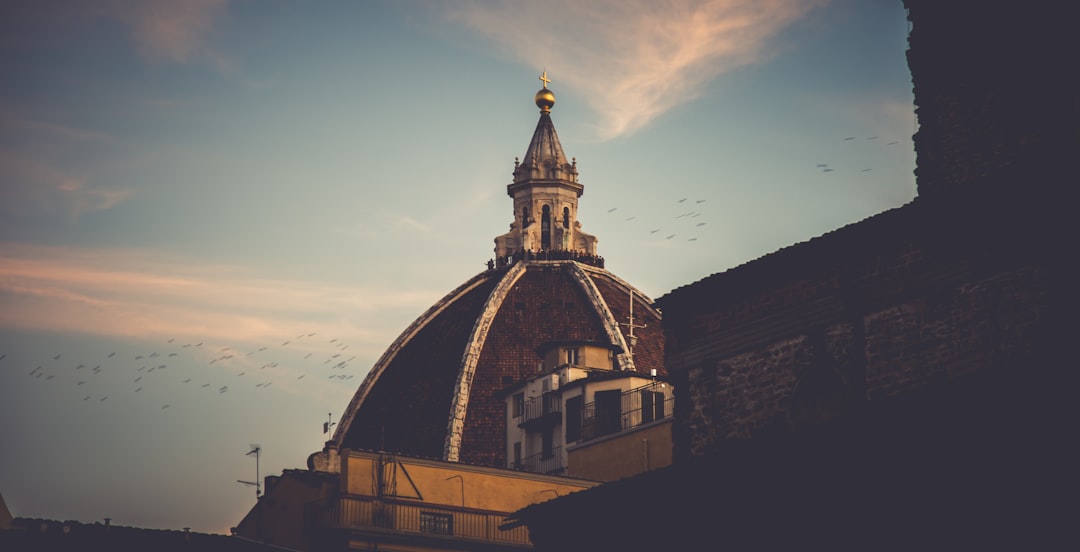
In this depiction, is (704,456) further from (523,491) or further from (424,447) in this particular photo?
(424,447)

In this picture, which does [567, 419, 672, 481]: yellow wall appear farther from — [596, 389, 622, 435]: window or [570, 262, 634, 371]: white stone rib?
[570, 262, 634, 371]: white stone rib

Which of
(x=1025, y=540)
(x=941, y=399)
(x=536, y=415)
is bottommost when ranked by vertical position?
(x=1025, y=540)

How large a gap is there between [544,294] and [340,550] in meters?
48.0

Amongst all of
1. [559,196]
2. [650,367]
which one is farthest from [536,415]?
[559,196]

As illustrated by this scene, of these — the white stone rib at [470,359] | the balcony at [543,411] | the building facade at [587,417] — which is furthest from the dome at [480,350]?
the balcony at [543,411]

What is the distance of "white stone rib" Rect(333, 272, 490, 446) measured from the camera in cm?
9019

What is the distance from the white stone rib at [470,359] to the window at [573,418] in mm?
19815

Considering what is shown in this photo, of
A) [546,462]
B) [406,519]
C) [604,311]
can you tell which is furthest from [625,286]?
[406,519]

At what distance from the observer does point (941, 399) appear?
1117 inches

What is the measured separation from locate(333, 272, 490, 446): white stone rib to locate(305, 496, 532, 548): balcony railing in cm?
4523

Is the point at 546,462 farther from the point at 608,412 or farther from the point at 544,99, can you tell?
the point at 544,99

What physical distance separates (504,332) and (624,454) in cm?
3956

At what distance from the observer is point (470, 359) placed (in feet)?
282

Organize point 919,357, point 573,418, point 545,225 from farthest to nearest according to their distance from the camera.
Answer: point 545,225, point 573,418, point 919,357
